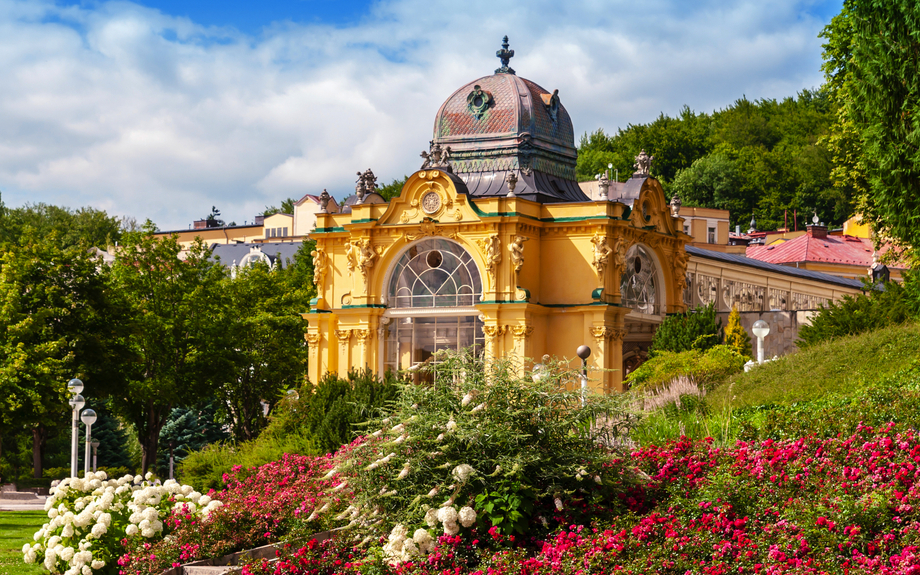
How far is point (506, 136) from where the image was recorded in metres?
39.2

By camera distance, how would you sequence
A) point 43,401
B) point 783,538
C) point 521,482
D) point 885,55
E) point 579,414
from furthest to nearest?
point 43,401
point 885,55
point 579,414
point 521,482
point 783,538

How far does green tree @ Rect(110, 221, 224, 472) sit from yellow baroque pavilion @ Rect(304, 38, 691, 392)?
323 inches

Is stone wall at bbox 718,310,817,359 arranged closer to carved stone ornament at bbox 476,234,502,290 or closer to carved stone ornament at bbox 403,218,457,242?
carved stone ornament at bbox 476,234,502,290

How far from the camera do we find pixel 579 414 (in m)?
13.9

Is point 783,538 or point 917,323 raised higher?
point 917,323

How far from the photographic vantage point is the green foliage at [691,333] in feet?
116

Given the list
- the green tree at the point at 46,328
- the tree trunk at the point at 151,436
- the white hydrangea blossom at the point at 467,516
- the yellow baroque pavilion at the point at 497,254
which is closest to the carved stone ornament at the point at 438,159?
the yellow baroque pavilion at the point at 497,254

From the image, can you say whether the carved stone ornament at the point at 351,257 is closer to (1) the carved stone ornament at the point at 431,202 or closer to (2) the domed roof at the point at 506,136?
(1) the carved stone ornament at the point at 431,202

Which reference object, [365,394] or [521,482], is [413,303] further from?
[521,482]

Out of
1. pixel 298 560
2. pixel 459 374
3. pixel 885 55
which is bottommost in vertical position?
pixel 298 560

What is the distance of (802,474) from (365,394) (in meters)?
14.2

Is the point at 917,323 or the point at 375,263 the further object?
the point at 375,263

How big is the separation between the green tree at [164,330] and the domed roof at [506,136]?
13.2 m

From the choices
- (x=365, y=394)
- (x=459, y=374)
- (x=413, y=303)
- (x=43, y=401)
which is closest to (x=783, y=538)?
(x=459, y=374)
